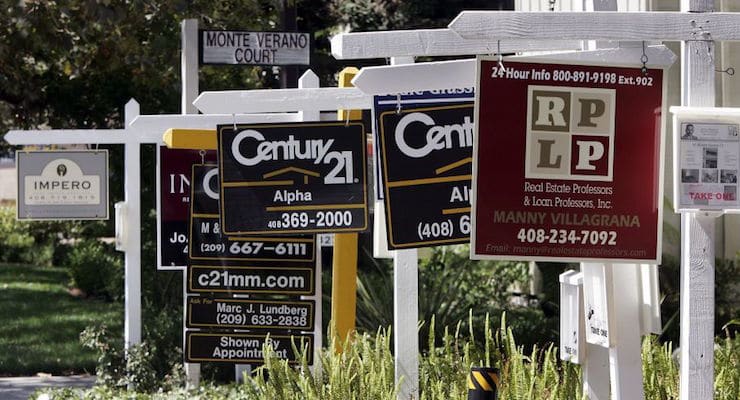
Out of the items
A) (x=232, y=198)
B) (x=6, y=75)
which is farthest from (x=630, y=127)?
(x=6, y=75)

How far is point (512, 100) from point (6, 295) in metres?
18.1

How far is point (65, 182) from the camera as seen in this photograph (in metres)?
11.6

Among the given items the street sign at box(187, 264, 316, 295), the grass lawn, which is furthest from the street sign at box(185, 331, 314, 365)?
the grass lawn

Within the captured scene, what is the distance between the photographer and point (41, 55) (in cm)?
1752

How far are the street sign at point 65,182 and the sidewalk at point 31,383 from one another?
7.30 feet

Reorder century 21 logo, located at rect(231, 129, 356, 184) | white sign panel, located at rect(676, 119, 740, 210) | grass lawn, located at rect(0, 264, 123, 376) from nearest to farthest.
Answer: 1. white sign panel, located at rect(676, 119, 740, 210)
2. century 21 logo, located at rect(231, 129, 356, 184)
3. grass lawn, located at rect(0, 264, 123, 376)

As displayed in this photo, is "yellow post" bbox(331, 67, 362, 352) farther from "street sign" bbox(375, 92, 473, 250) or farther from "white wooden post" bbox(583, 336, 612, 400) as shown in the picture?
"white wooden post" bbox(583, 336, 612, 400)

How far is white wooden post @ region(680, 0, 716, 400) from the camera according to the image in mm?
5629

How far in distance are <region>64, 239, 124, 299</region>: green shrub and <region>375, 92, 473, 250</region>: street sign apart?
1485cm

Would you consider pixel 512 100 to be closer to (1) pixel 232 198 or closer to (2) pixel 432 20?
(1) pixel 232 198

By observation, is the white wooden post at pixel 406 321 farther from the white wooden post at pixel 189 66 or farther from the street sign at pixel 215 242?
the white wooden post at pixel 189 66

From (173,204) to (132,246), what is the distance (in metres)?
0.82

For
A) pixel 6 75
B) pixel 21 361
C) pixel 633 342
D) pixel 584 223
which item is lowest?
pixel 21 361

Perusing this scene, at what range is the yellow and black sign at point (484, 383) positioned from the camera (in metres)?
5.73
